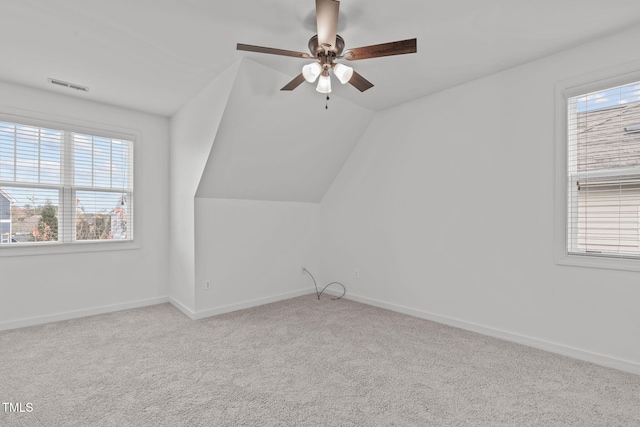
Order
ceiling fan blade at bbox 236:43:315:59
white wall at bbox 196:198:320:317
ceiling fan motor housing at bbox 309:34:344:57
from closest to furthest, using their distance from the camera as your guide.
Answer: ceiling fan blade at bbox 236:43:315:59 < ceiling fan motor housing at bbox 309:34:344:57 < white wall at bbox 196:198:320:317

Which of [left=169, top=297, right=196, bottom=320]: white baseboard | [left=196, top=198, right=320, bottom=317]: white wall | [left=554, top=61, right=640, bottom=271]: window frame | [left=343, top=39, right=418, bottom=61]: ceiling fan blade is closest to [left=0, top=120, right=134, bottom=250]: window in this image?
[left=169, top=297, right=196, bottom=320]: white baseboard

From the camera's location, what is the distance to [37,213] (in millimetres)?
3340

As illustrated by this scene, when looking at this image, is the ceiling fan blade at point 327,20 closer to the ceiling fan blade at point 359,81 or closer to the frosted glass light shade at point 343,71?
the frosted glass light shade at point 343,71

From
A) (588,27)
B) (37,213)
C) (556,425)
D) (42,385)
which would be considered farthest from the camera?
(37,213)

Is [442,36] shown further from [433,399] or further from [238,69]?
[433,399]

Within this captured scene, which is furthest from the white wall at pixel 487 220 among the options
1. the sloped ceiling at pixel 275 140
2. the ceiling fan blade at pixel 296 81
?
the ceiling fan blade at pixel 296 81

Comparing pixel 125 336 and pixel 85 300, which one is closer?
pixel 125 336

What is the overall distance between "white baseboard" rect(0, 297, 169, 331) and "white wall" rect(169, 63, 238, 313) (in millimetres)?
285

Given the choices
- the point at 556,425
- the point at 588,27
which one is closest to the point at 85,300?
the point at 556,425

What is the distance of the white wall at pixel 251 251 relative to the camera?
11.8 feet

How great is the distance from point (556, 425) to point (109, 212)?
4619 millimetres

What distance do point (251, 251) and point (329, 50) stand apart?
2.64m

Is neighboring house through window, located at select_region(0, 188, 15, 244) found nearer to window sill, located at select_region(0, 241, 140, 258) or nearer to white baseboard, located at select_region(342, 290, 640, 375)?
window sill, located at select_region(0, 241, 140, 258)

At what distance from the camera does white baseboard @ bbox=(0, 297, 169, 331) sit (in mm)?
3172
